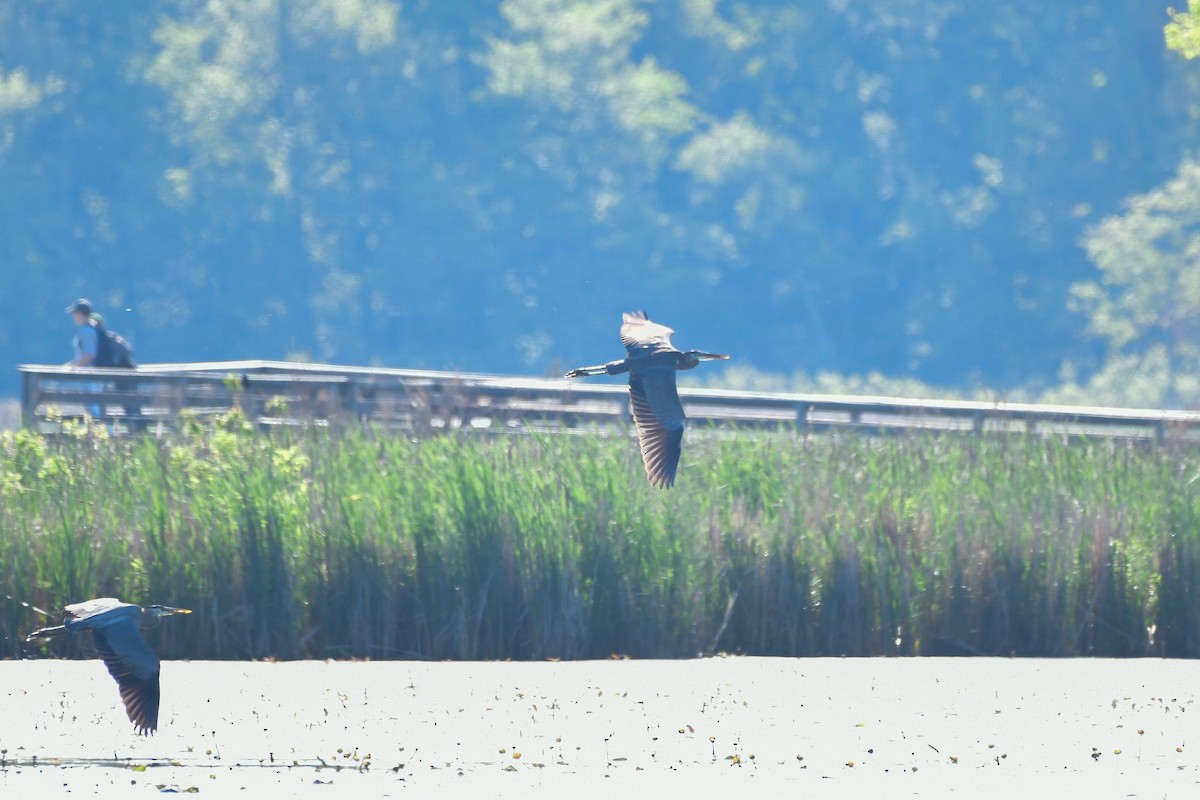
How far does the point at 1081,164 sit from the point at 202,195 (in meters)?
19.1

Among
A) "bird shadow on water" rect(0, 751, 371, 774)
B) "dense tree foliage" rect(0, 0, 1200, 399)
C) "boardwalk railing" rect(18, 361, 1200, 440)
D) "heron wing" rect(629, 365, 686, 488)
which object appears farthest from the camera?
"dense tree foliage" rect(0, 0, 1200, 399)

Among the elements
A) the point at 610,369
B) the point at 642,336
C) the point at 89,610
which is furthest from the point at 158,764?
the point at 642,336

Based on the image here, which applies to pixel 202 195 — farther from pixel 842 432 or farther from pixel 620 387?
pixel 842 432

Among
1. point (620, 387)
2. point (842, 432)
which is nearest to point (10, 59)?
point (620, 387)

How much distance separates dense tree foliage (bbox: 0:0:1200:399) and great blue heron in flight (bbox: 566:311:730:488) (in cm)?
3301

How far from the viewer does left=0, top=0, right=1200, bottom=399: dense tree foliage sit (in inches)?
1628

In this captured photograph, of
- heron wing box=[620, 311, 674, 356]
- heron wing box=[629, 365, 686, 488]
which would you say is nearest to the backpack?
heron wing box=[620, 311, 674, 356]

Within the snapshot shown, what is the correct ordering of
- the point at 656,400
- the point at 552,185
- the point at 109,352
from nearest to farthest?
the point at 656,400, the point at 109,352, the point at 552,185

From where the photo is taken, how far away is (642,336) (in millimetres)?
7820

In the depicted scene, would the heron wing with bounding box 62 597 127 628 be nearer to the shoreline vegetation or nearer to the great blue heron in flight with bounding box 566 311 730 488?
the great blue heron in flight with bounding box 566 311 730 488

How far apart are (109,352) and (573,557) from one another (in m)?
7.69

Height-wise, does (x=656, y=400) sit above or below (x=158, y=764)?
above

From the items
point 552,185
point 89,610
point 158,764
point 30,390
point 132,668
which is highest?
point 552,185

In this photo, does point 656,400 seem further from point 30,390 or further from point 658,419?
point 30,390
